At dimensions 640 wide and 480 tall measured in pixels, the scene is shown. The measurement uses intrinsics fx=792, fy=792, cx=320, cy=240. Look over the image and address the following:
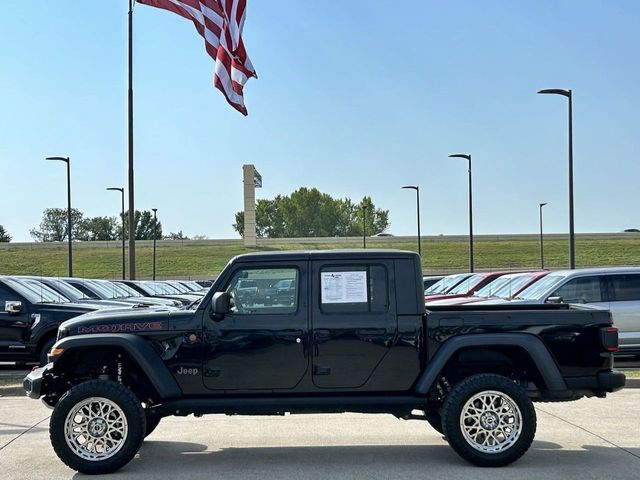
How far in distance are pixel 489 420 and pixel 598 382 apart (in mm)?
1044

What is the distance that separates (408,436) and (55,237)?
152m

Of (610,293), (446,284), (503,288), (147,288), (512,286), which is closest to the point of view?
(610,293)

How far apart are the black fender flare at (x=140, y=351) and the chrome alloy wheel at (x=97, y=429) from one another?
401 millimetres

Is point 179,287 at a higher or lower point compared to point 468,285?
lower

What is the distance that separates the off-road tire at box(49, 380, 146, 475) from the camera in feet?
22.1

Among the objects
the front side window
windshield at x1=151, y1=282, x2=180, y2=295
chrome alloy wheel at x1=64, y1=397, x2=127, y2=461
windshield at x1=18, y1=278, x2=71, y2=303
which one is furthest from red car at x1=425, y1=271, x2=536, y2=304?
chrome alloy wheel at x1=64, y1=397, x2=127, y2=461

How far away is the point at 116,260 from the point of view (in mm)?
76062

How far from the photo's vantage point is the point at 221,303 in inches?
266

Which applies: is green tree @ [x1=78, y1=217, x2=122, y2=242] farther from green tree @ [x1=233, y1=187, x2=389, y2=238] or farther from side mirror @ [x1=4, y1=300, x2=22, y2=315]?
side mirror @ [x1=4, y1=300, x2=22, y2=315]

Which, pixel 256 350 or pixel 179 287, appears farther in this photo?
pixel 179 287

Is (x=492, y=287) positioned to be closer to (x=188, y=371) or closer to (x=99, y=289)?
(x=99, y=289)

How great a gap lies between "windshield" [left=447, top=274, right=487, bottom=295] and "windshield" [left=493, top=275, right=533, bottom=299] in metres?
2.05

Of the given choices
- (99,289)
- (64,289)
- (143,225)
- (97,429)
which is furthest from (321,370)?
(143,225)

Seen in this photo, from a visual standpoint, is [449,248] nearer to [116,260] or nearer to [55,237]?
[116,260]
